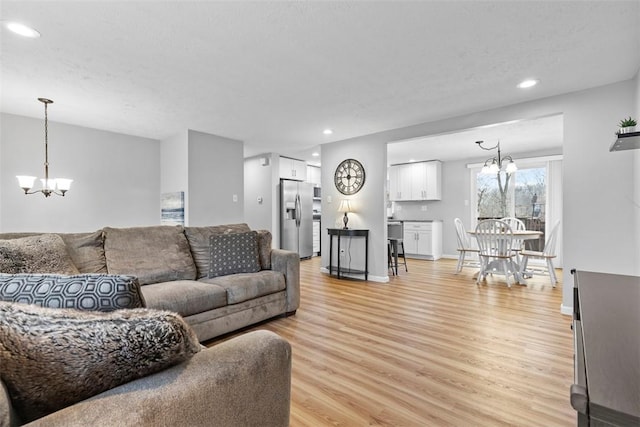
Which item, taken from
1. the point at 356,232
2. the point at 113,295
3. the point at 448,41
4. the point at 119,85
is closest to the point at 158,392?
the point at 113,295

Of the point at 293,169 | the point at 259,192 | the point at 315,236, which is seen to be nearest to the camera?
the point at 259,192

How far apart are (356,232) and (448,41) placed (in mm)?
3060

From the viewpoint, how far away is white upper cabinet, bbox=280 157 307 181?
21.2 feet

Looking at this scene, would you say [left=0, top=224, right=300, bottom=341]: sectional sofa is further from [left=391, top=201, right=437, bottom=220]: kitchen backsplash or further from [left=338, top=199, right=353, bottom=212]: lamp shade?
[left=391, top=201, right=437, bottom=220]: kitchen backsplash

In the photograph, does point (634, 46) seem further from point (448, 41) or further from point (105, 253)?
point (105, 253)

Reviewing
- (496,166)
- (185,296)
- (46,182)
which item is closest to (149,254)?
(185,296)

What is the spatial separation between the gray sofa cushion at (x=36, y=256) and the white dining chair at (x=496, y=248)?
15.8ft

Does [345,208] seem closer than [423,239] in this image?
Yes

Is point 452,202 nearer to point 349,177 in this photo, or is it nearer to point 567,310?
point 349,177

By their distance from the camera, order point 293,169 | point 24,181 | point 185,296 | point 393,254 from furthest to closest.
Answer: point 293,169 < point 393,254 < point 24,181 < point 185,296

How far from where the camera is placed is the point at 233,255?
3000 mm

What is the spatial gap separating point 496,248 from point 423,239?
235cm

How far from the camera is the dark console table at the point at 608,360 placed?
56 centimetres

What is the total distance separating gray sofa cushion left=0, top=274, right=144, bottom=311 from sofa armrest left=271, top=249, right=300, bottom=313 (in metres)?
2.27
